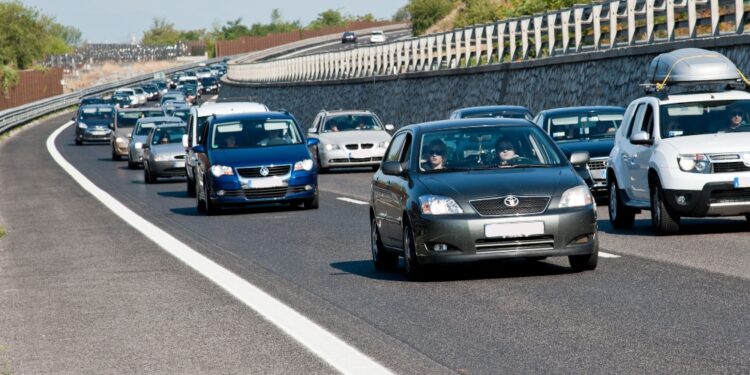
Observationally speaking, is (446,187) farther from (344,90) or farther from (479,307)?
(344,90)

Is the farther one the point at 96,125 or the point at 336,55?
the point at 336,55

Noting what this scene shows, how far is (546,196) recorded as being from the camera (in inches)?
515

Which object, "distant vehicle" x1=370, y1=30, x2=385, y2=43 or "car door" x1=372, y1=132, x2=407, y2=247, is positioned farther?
"distant vehicle" x1=370, y1=30, x2=385, y2=43

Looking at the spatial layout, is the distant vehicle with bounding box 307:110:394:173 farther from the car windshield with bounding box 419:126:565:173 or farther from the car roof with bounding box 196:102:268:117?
the car windshield with bounding box 419:126:565:173

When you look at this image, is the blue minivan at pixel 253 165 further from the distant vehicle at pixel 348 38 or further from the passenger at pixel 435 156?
the distant vehicle at pixel 348 38

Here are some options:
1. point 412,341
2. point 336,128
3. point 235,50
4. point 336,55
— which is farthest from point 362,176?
point 235,50

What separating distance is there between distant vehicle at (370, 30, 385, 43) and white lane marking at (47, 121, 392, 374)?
415ft

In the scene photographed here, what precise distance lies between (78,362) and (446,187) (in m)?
4.50

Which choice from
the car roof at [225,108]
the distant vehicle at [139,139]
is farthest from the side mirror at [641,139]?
the distant vehicle at [139,139]

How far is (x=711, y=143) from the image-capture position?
17000 mm

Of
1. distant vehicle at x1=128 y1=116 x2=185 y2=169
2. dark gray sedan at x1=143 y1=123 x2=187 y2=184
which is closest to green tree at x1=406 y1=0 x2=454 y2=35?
distant vehicle at x1=128 y1=116 x2=185 y2=169

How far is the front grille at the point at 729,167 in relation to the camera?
16719 millimetres

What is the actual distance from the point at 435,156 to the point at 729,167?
4.21 m

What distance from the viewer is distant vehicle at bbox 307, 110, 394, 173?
37438 mm
